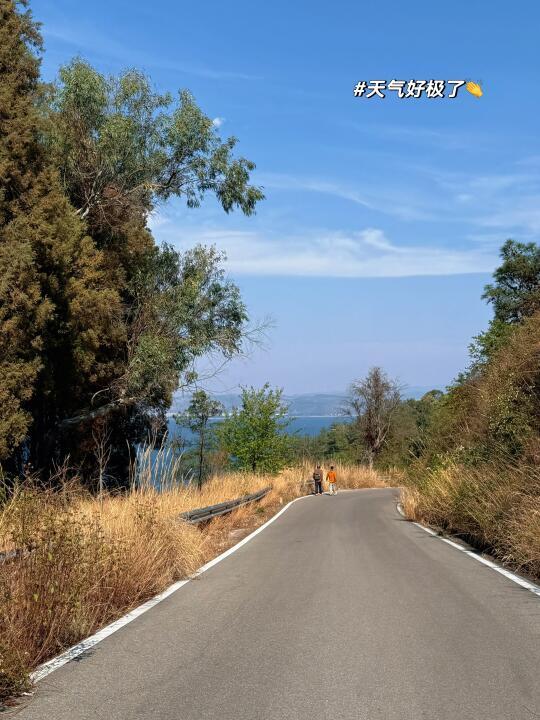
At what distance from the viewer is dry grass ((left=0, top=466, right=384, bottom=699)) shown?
552cm

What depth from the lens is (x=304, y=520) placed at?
21.4 metres

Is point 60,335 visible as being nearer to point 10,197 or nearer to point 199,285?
point 10,197

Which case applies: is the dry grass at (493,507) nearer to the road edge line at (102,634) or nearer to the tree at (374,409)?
the road edge line at (102,634)

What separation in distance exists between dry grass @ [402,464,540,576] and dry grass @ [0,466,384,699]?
184 inches

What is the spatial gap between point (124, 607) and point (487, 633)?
365 cm

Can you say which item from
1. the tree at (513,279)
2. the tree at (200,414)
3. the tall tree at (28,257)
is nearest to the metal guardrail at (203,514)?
the tree at (200,414)

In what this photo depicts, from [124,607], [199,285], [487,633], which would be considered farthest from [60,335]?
[487,633]

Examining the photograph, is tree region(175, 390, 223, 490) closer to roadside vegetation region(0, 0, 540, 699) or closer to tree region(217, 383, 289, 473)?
roadside vegetation region(0, 0, 540, 699)

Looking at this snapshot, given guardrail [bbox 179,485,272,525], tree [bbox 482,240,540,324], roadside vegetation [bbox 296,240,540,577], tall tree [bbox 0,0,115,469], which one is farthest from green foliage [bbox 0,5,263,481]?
tree [bbox 482,240,540,324]

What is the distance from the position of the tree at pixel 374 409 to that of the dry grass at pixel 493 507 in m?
45.5

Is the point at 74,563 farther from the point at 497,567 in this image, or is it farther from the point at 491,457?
the point at 491,457

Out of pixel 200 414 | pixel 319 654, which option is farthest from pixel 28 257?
pixel 319 654

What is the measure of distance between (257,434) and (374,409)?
97.8 ft

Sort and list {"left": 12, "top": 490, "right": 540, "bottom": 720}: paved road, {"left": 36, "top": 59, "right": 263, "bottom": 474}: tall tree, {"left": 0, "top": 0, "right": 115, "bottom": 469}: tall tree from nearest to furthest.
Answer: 1. {"left": 12, "top": 490, "right": 540, "bottom": 720}: paved road
2. {"left": 0, "top": 0, "right": 115, "bottom": 469}: tall tree
3. {"left": 36, "top": 59, "right": 263, "bottom": 474}: tall tree
